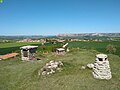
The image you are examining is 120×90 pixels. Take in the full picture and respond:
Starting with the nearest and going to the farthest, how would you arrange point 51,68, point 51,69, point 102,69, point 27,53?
point 102,69 < point 51,69 < point 51,68 < point 27,53

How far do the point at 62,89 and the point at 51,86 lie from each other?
1359 mm

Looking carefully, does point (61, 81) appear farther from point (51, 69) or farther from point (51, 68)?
point (51, 68)

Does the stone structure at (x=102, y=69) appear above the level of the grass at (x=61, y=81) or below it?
above

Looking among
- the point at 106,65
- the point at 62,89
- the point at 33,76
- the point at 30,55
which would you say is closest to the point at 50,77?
the point at 33,76

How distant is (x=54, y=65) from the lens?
19859 millimetres

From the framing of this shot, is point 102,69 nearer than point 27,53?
Yes

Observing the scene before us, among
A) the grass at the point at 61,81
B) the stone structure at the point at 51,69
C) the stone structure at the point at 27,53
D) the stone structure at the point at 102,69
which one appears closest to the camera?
the grass at the point at 61,81

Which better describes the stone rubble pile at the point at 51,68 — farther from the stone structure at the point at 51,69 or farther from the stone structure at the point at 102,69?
the stone structure at the point at 102,69

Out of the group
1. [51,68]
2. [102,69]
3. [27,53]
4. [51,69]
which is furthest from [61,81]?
[27,53]

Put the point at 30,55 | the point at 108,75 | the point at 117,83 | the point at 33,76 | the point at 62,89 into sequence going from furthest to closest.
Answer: the point at 30,55, the point at 33,76, the point at 108,75, the point at 117,83, the point at 62,89

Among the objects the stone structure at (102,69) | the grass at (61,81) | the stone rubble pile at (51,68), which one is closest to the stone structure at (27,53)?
the grass at (61,81)

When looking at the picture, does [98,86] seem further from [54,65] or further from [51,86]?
[54,65]

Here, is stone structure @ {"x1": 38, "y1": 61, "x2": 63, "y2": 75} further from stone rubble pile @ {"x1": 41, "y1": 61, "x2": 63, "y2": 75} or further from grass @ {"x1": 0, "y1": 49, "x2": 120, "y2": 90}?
grass @ {"x1": 0, "y1": 49, "x2": 120, "y2": 90}

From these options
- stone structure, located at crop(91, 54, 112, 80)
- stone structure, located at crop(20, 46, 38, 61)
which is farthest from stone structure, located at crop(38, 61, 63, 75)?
stone structure, located at crop(20, 46, 38, 61)
